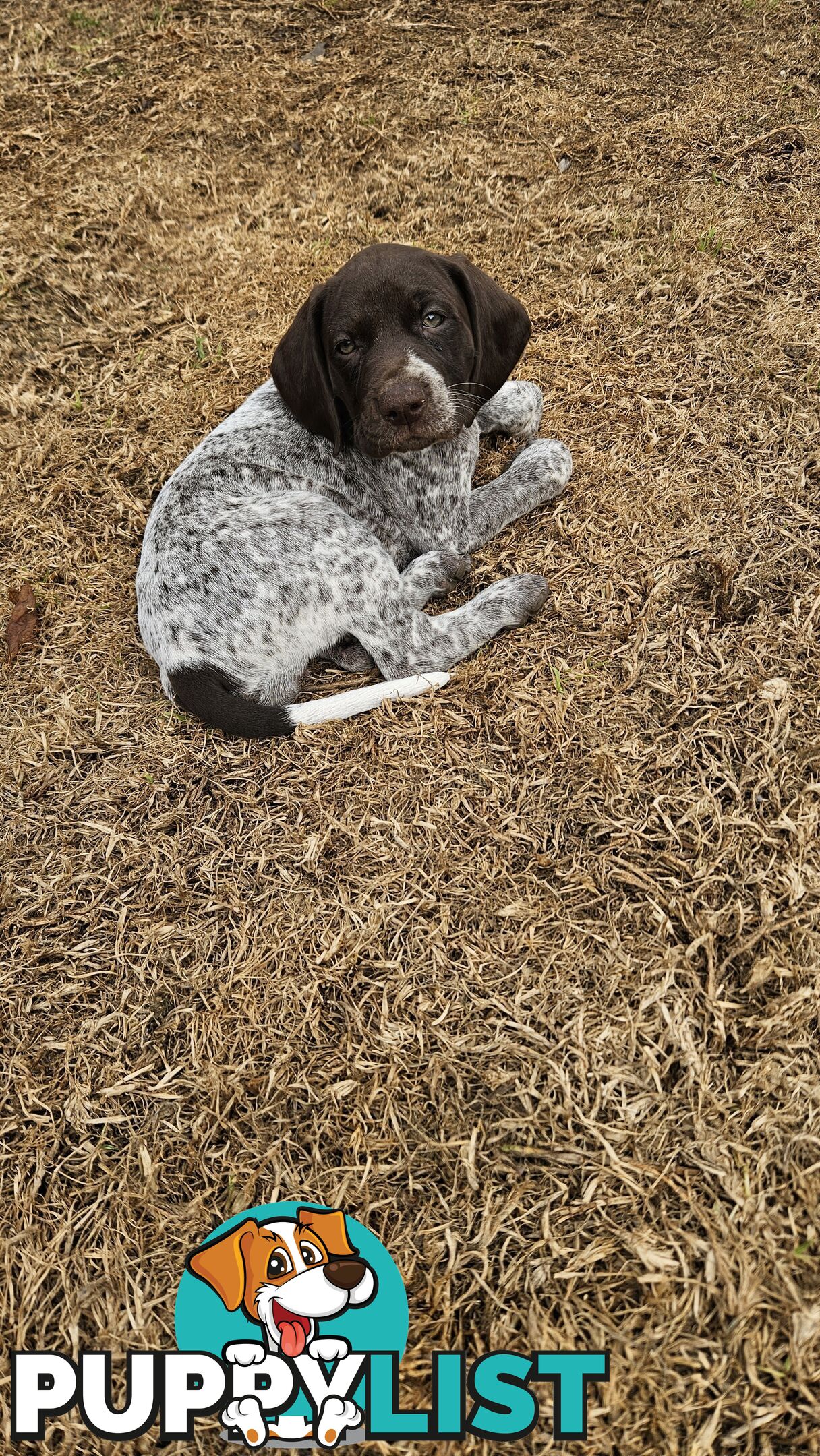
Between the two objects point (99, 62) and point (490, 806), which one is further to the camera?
point (99, 62)

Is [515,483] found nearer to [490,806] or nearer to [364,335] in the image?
[364,335]

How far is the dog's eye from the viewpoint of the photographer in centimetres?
215

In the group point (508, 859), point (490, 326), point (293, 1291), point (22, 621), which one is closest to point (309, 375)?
point (490, 326)

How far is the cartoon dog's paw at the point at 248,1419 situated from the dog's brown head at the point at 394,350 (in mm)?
2835

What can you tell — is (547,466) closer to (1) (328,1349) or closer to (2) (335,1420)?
(1) (328,1349)

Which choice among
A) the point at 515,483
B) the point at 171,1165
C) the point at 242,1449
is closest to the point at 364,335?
the point at 515,483

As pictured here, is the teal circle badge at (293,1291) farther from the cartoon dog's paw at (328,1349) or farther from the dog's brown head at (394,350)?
the dog's brown head at (394,350)

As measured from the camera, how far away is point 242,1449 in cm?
195

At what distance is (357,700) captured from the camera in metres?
3.13

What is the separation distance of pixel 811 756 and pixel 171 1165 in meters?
2.24

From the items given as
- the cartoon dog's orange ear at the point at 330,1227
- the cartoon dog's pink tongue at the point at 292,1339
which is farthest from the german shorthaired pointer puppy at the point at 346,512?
the cartoon dog's pink tongue at the point at 292,1339

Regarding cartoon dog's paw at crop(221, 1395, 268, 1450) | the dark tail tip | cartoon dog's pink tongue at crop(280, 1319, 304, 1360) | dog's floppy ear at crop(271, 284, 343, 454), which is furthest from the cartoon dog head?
dog's floppy ear at crop(271, 284, 343, 454)

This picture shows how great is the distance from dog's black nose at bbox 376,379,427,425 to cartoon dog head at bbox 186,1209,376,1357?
96.8 inches

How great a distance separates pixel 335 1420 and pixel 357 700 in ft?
6.66
